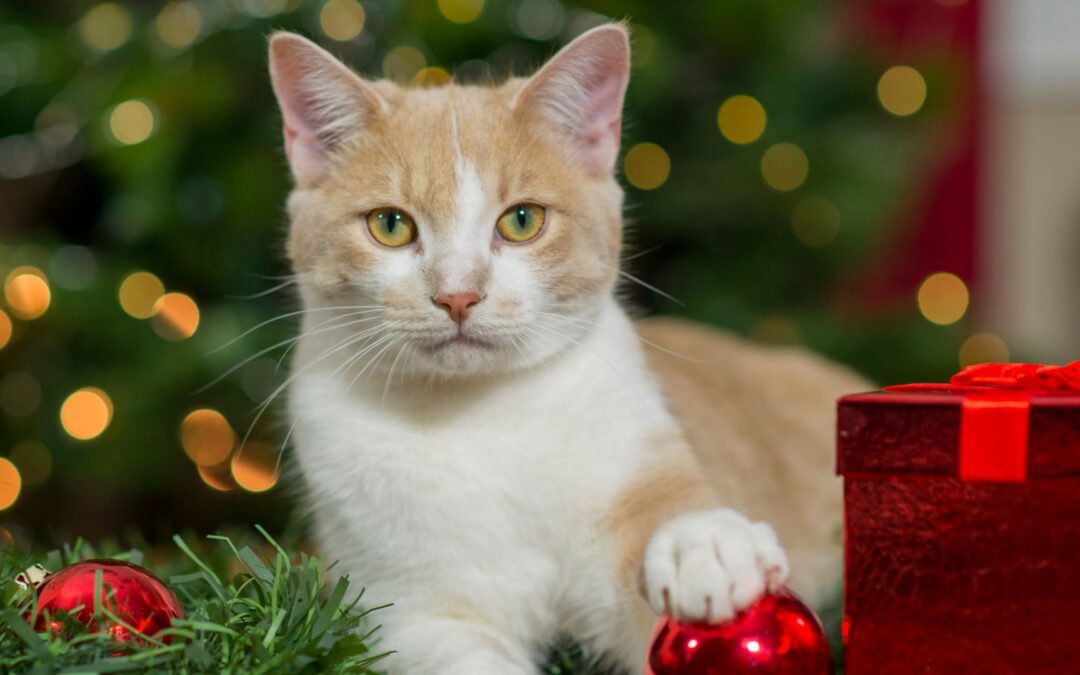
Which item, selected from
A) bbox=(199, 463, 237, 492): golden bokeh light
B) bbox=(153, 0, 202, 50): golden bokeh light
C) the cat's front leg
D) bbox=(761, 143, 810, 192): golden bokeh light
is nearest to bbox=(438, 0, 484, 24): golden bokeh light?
bbox=(153, 0, 202, 50): golden bokeh light

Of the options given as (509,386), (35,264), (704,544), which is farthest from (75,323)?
(704,544)

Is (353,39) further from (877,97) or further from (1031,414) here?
(1031,414)

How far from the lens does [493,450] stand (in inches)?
45.7

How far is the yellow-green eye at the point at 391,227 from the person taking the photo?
1210 millimetres

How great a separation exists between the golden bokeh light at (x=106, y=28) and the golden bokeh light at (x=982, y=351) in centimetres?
195

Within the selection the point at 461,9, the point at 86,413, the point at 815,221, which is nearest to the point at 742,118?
the point at 815,221

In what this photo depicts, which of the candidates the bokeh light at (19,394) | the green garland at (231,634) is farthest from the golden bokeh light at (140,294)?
the green garland at (231,634)

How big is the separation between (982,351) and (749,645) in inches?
72.1

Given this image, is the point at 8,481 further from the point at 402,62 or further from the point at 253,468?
the point at 402,62

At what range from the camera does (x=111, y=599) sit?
93 centimetres

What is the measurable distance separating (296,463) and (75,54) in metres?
1.14

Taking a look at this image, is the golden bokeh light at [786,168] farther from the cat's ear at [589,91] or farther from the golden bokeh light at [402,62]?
the cat's ear at [589,91]

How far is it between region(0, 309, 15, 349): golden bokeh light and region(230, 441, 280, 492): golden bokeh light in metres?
0.49

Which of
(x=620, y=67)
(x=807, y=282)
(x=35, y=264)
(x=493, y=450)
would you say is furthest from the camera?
(x=807, y=282)
